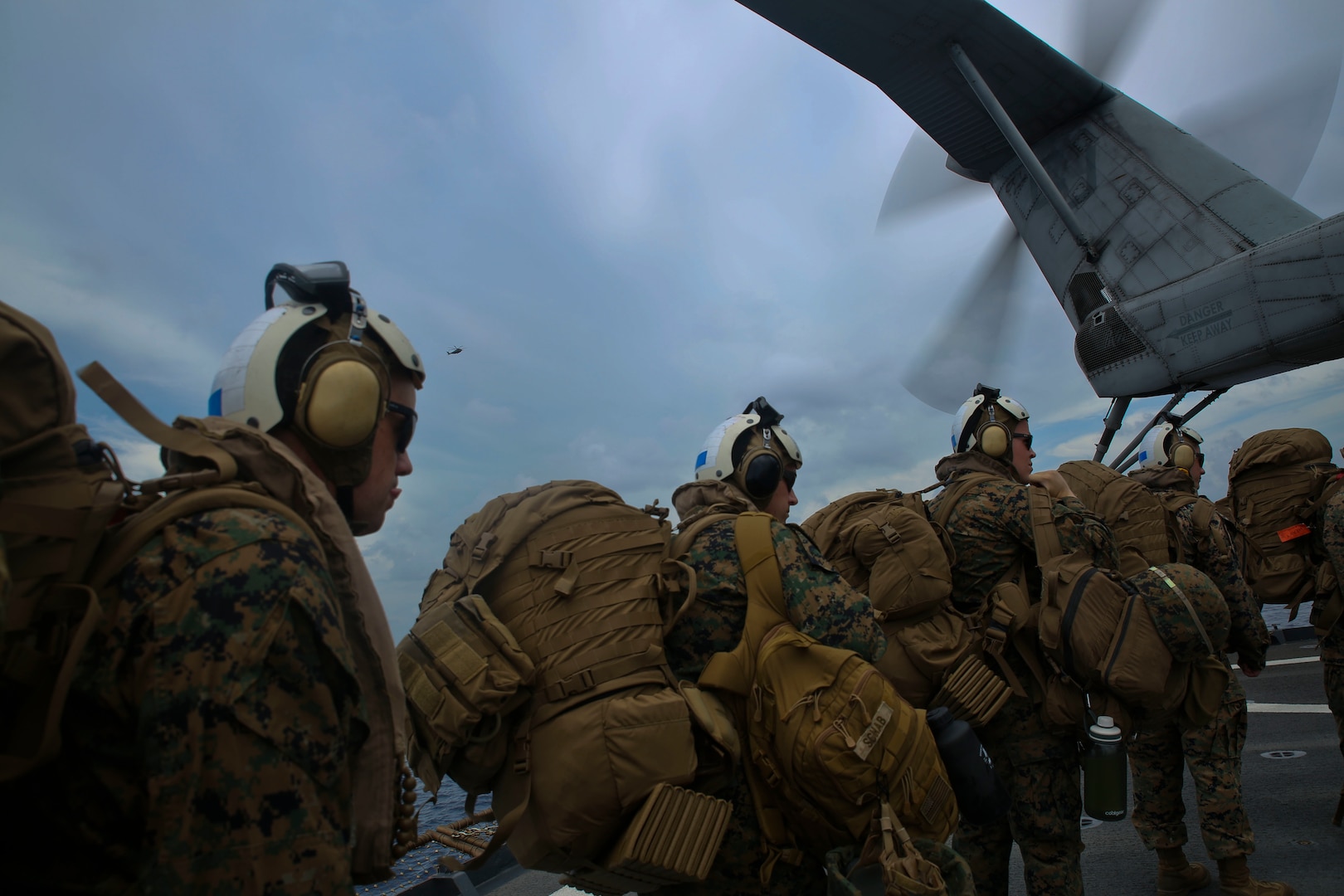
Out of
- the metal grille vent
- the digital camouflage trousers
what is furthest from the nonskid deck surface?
the metal grille vent

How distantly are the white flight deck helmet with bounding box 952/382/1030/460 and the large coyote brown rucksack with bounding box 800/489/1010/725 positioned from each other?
1013 mm

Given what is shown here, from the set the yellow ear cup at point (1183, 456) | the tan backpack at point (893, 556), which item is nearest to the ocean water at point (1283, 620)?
the yellow ear cup at point (1183, 456)

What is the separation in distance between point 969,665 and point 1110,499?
2.87 m

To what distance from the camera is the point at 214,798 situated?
90cm

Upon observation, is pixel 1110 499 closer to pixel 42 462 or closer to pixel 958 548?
pixel 958 548

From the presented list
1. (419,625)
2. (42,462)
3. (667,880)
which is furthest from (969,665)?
(42,462)

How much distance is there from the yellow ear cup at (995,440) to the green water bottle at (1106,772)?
55.5 inches

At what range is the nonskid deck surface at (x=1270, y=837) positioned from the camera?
385 cm

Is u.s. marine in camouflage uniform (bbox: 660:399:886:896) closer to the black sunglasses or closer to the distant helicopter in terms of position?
the black sunglasses

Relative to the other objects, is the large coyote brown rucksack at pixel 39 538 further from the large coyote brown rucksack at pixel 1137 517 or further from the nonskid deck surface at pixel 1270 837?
the large coyote brown rucksack at pixel 1137 517

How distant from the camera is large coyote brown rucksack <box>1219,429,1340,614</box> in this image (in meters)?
5.65

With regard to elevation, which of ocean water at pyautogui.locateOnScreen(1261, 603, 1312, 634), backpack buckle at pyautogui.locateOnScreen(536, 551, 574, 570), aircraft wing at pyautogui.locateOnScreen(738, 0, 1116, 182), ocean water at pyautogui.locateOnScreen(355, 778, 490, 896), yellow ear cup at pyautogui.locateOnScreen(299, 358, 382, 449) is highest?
aircraft wing at pyautogui.locateOnScreen(738, 0, 1116, 182)

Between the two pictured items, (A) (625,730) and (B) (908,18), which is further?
(B) (908,18)

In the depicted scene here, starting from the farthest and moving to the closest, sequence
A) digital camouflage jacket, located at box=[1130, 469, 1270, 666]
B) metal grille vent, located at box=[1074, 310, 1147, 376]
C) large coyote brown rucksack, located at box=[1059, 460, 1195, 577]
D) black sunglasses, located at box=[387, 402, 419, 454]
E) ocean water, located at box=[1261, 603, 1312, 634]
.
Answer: ocean water, located at box=[1261, 603, 1312, 634] < metal grille vent, located at box=[1074, 310, 1147, 376] < large coyote brown rucksack, located at box=[1059, 460, 1195, 577] < digital camouflage jacket, located at box=[1130, 469, 1270, 666] < black sunglasses, located at box=[387, 402, 419, 454]
